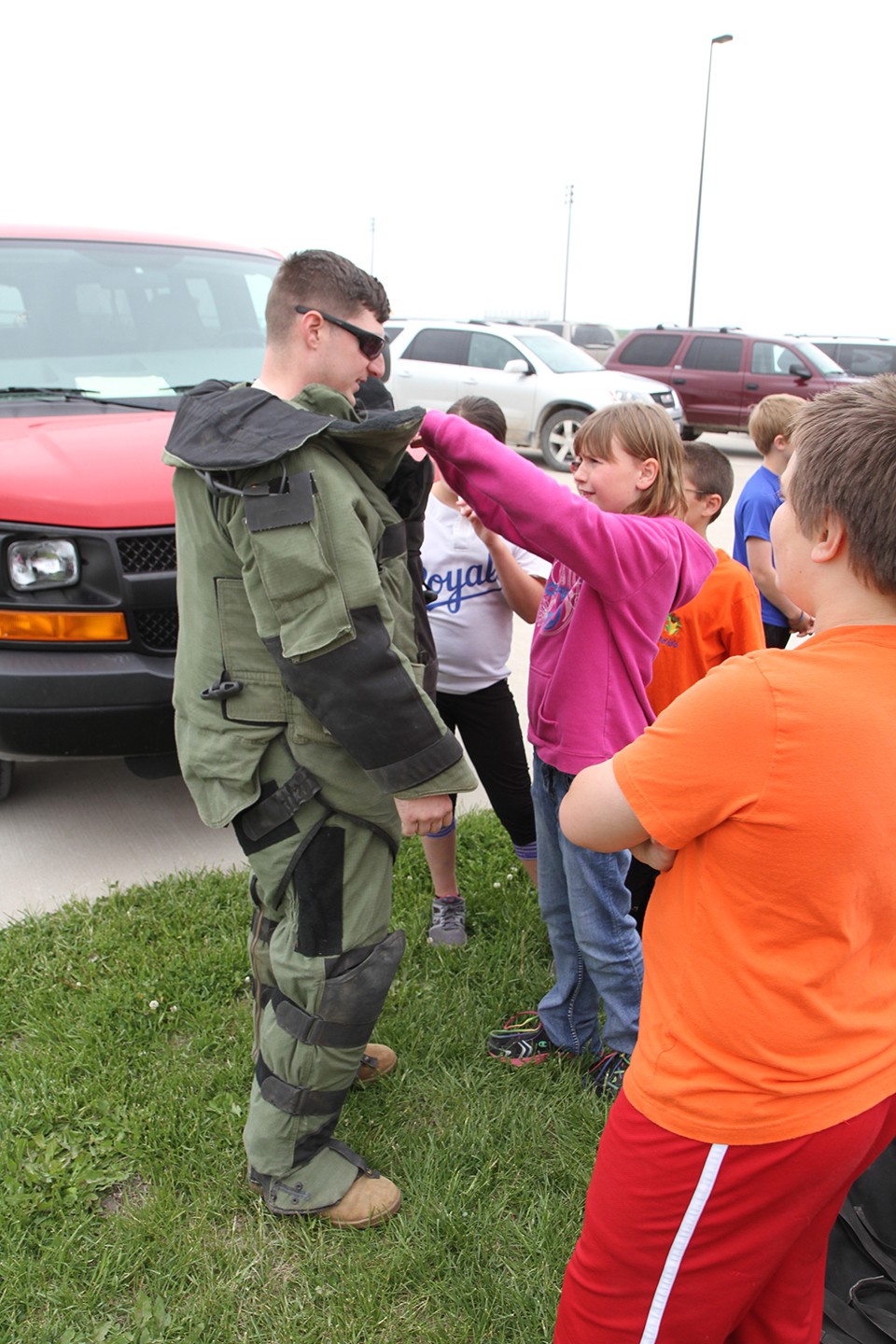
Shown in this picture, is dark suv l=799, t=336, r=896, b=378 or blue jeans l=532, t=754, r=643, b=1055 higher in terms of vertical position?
dark suv l=799, t=336, r=896, b=378

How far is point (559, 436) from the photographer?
545 inches

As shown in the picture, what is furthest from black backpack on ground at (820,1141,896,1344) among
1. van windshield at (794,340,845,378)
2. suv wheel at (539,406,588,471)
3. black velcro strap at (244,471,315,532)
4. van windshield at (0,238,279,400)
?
van windshield at (794,340,845,378)

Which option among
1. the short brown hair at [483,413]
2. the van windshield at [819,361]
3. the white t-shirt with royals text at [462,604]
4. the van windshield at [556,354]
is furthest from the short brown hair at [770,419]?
the van windshield at [819,361]

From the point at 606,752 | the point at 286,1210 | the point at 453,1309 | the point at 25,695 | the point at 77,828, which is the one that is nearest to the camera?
the point at 453,1309

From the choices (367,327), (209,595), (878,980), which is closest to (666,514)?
(367,327)

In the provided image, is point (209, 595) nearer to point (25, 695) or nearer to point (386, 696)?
point (386, 696)

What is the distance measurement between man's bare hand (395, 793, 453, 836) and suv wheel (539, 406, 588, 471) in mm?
11978

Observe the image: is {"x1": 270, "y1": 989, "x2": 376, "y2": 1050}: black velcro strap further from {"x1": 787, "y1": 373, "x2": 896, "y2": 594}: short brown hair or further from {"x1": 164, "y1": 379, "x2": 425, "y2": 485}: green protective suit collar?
{"x1": 787, "y1": 373, "x2": 896, "y2": 594}: short brown hair

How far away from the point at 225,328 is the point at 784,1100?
428cm

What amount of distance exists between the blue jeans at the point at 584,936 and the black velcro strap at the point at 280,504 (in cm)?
94

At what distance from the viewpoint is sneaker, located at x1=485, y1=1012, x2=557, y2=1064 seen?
2.84 meters

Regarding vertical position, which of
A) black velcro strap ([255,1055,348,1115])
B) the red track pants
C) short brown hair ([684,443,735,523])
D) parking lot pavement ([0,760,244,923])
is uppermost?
short brown hair ([684,443,735,523])

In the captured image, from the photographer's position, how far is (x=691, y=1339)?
147 cm

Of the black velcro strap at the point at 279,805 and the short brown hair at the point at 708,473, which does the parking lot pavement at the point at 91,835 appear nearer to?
the black velcro strap at the point at 279,805
